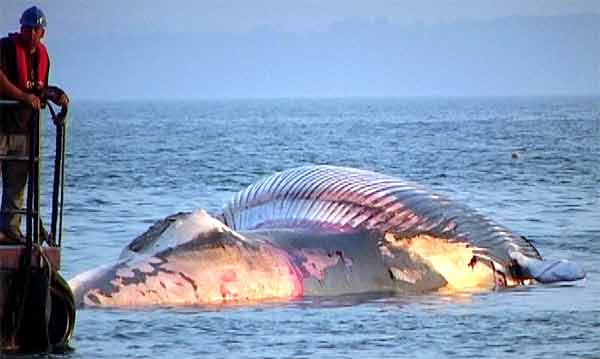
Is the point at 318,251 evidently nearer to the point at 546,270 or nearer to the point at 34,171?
the point at 546,270

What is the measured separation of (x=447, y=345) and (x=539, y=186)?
22.2m

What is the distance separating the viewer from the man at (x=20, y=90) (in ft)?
52.7

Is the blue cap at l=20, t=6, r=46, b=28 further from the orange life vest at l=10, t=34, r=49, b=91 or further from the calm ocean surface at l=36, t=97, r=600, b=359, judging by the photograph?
the calm ocean surface at l=36, t=97, r=600, b=359

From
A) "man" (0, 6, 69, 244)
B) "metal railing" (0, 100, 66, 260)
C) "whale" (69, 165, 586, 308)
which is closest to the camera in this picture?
"metal railing" (0, 100, 66, 260)

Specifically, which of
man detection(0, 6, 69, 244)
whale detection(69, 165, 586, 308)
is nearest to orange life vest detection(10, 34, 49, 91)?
man detection(0, 6, 69, 244)

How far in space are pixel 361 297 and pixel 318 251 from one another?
658 millimetres

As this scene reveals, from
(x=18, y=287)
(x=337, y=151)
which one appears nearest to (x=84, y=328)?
(x=18, y=287)

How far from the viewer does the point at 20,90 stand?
16.0 meters

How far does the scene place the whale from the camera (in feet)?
60.4

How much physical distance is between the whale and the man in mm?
1911

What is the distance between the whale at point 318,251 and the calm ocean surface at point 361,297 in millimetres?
342

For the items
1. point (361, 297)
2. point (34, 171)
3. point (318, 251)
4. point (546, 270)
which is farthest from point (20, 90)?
point (546, 270)

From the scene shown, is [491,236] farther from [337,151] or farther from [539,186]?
[337,151]

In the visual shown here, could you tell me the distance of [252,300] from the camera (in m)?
18.7
